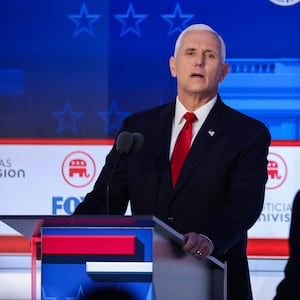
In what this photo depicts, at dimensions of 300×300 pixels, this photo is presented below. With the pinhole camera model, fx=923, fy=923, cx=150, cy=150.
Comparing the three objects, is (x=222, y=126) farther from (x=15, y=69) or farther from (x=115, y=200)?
(x=15, y=69)

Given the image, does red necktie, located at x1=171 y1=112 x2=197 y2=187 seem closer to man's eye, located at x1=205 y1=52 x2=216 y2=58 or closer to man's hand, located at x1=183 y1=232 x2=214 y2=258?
man's eye, located at x1=205 y1=52 x2=216 y2=58

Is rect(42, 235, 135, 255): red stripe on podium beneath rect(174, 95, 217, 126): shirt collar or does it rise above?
beneath

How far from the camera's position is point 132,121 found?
3.53 metres

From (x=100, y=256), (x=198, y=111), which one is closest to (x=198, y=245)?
(x=100, y=256)

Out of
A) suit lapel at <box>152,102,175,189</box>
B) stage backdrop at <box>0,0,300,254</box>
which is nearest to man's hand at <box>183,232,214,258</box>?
suit lapel at <box>152,102,175,189</box>

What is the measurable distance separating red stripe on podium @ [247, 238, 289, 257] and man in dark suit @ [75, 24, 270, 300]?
1.61m

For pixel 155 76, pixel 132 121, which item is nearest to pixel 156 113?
pixel 132 121

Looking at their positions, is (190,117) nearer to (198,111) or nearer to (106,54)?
(198,111)

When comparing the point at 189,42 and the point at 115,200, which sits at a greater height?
the point at 189,42

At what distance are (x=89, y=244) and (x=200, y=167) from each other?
863 mm

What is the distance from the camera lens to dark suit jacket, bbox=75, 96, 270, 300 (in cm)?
319

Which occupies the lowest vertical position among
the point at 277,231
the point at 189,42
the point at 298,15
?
the point at 277,231

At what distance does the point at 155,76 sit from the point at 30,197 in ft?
3.14

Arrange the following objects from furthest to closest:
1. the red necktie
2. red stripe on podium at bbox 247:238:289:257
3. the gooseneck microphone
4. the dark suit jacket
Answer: red stripe on podium at bbox 247:238:289:257, the red necktie, the dark suit jacket, the gooseneck microphone
